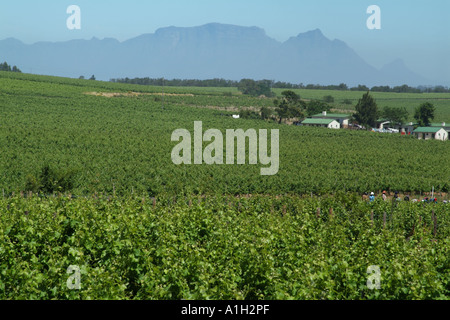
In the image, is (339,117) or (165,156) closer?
(165,156)

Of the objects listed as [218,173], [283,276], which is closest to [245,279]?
[283,276]

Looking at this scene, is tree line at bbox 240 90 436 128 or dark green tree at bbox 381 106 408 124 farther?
dark green tree at bbox 381 106 408 124

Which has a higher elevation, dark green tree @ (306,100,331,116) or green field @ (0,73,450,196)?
dark green tree @ (306,100,331,116)

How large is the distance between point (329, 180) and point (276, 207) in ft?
39.2

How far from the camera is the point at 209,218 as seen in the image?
15797mm

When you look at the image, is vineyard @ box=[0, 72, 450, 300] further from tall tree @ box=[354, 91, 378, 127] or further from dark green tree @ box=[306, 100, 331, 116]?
dark green tree @ box=[306, 100, 331, 116]

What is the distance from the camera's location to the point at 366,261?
12.0m

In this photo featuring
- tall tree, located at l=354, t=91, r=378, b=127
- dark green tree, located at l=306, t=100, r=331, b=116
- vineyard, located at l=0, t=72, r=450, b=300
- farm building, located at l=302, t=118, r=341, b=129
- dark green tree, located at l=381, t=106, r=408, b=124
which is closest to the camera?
vineyard, located at l=0, t=72, r=450, b=300

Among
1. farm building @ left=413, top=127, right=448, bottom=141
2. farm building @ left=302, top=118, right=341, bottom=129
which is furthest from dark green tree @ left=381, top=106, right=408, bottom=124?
farm building @ left=413, top=127, right=448, bottom=141

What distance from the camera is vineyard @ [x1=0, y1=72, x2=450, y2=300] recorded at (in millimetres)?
10305

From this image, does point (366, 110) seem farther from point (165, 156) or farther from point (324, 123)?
point (165, 156)

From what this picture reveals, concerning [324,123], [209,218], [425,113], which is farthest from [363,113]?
[209,218]
